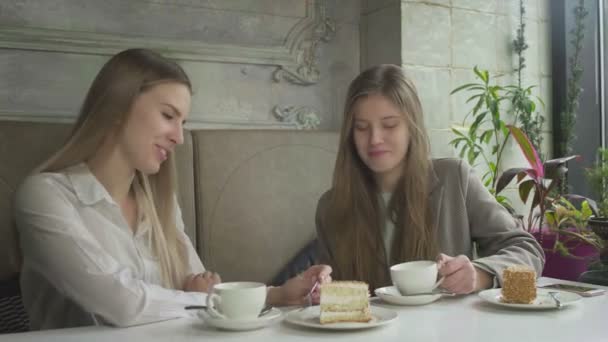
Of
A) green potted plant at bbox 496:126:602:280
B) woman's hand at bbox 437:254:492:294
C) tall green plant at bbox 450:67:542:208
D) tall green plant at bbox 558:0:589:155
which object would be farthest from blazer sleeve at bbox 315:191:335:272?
tall green plant at bbox 558:0:589:155

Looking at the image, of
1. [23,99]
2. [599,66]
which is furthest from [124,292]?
[599,66]

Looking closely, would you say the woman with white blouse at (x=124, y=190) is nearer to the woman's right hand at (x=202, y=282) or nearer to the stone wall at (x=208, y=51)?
the woman's right hand at (x=202, y=282)

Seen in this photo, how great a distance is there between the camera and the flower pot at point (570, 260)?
198 centimetres

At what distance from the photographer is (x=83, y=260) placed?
114cm

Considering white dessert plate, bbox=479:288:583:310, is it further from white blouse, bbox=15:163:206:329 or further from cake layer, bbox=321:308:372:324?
white blouse, bbox=15:163:206:329

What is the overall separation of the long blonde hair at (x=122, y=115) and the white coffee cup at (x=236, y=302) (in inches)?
20.6

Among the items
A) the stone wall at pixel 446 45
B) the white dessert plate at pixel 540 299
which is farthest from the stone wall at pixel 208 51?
the white dessert plate at pixel 540 299

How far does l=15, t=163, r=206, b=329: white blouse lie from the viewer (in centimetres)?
110

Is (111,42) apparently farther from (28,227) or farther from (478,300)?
(478,300)

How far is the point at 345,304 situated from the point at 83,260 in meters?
0.50

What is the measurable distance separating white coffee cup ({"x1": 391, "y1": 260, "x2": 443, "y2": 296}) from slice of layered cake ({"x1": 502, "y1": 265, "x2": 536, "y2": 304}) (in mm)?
118

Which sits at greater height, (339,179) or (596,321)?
(339,179)

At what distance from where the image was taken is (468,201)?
63.7 inches

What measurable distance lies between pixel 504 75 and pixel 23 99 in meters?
2.13
